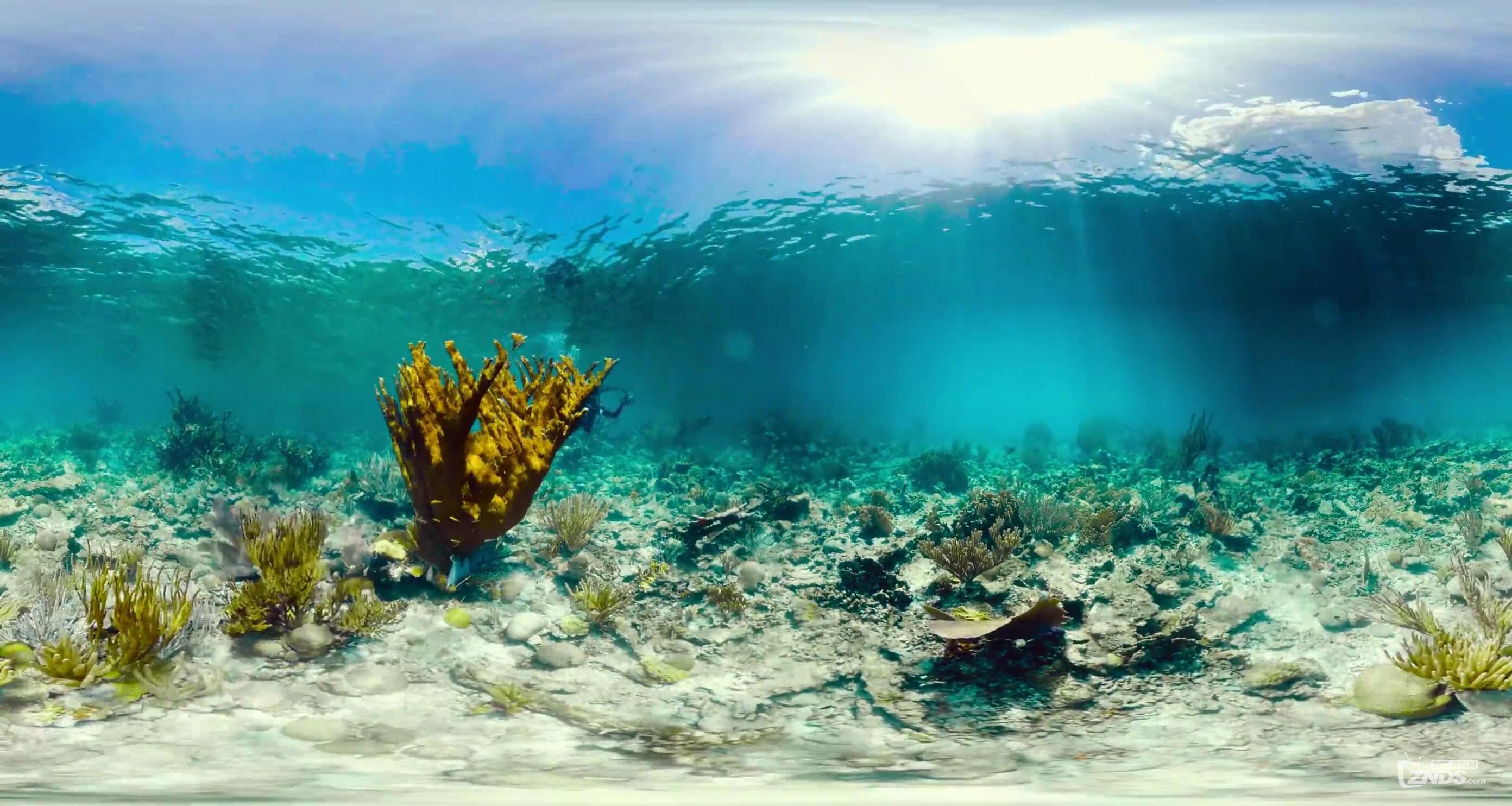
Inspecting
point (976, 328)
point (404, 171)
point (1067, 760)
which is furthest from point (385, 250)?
point (976, 328)

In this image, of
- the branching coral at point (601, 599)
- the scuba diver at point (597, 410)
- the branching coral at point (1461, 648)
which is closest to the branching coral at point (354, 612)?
the branching coral at point (601, 599)

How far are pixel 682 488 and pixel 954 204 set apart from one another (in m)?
16.6

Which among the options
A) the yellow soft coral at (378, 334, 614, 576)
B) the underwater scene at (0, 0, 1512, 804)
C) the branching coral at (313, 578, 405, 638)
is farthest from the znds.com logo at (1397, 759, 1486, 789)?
the branching coral at (313, 578, 405, 638)

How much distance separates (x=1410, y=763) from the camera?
2979 mm

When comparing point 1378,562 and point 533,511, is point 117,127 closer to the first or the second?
point 533,511

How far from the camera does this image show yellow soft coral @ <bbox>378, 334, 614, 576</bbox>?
505cm

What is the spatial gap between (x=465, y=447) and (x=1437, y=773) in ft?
18.8

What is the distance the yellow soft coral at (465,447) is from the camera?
5047 millimetres

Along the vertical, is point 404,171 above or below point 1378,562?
above

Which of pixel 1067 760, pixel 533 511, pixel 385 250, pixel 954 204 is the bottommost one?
pixel 1067 760

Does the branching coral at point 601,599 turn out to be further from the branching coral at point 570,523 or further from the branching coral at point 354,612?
the branching coral at point 354,612

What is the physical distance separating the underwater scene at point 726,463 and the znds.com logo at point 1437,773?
18 millimetres

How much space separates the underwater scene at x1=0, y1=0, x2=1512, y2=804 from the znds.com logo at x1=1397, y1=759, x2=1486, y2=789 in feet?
0.06

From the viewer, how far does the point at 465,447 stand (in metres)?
5.09
